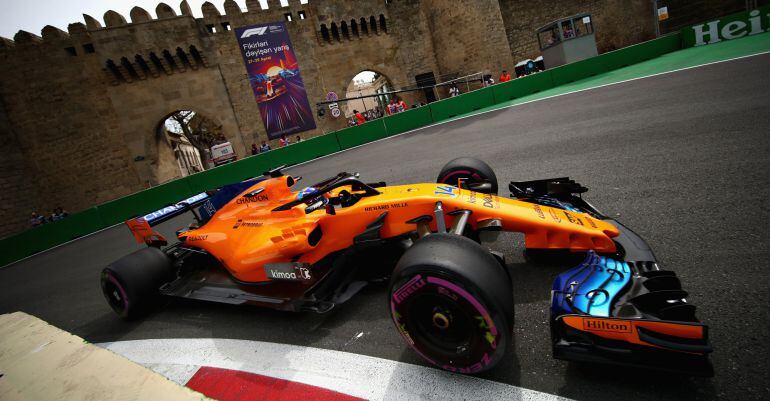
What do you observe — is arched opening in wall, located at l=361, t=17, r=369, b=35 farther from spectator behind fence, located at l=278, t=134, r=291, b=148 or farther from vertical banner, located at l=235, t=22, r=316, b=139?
spectator behind fence, located at l=278, t=134, r=291, b=148

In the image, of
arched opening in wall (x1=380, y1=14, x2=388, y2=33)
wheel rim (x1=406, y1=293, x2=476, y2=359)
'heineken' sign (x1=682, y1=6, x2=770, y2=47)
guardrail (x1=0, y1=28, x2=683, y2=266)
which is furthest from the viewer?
arched opening in wall (x1=380, y1=14, x2=388, y2=33)

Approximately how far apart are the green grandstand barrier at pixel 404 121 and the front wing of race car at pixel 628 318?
52.3 ft

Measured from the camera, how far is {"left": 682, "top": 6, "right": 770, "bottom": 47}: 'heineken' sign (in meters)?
15.3

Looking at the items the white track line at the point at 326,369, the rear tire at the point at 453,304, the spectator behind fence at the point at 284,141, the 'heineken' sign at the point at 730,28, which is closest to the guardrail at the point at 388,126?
the 'heineken' sign at the point at 730,28

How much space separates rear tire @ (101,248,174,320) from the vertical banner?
69.1ft

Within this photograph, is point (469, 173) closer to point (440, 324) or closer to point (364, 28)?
point (440, 324)

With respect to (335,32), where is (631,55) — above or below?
below

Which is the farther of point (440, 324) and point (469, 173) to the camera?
point (469, 173)

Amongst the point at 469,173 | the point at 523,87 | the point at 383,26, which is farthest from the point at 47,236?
the point at 383,26

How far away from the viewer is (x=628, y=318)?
4.59ft

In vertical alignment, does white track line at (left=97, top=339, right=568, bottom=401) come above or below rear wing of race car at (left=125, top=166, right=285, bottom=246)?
below

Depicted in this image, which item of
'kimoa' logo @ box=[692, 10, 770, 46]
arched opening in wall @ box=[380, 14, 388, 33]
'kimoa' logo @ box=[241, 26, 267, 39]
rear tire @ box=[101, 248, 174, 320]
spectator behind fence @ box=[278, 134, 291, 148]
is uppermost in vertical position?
'kimoa' logo @ box=[241, 26, 267, 39]

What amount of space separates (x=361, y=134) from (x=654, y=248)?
15695 mm

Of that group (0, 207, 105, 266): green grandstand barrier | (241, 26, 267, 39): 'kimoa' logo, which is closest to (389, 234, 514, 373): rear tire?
(0, 207, 105, 266): green grandstand barrier
